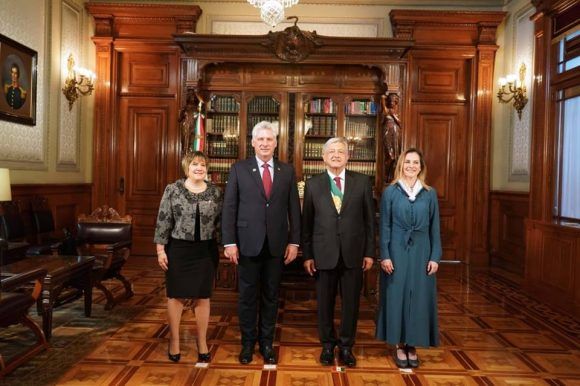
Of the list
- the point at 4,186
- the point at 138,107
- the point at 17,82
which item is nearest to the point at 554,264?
the point at 4,186

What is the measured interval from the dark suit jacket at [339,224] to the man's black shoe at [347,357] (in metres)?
0.57

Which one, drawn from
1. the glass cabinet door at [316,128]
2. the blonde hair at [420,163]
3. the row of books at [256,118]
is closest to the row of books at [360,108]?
the glass cabinet door at [316,128]

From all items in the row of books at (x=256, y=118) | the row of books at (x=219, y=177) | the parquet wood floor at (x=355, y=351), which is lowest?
the parquet wood floor at (x=355, y=351)

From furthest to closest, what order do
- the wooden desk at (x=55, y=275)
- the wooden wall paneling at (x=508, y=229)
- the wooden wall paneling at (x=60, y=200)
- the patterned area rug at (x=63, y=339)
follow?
the wooden wall paneling at (x=508, y=229), the wooden wall paneling at (x=60, y=200), the wooden desk at (x=55, y=275), the patterned area rug at (x=63, y=339)

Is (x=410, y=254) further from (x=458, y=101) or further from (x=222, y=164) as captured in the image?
(x=458, y=101)

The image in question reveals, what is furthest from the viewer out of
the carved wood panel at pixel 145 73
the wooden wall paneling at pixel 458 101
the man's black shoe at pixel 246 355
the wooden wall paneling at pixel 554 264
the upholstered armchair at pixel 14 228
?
the carved wood panel at pixel 145 73

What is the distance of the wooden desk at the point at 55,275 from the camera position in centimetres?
330

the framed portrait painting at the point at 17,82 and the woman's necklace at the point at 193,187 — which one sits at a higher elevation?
the framed portrait painting at the point at 17,82

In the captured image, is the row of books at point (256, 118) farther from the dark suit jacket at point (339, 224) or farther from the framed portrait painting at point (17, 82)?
the dark suit jacket at point (339, 224)

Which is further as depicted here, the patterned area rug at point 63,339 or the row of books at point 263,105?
the row of books at point 263,105

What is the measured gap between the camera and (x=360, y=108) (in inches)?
262

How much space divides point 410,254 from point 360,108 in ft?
13.1

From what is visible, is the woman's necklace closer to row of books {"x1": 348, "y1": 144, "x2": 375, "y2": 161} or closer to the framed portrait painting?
the framed portrait painting

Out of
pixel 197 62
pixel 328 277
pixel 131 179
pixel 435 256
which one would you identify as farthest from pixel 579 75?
pixel 131 179
